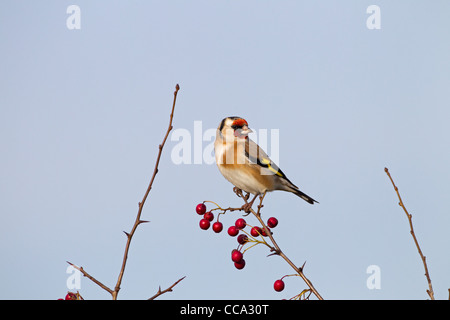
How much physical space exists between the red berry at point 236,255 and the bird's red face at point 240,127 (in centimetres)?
216

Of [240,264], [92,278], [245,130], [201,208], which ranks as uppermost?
[245,130]

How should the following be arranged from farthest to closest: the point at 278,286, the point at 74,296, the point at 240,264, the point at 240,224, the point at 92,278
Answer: the point at 240,264, the point at 240,224, the point at 278,286, the point at 74,296, the point at 92,278

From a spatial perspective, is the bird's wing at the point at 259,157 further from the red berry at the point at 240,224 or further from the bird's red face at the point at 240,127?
the red berry at the point at 240,224

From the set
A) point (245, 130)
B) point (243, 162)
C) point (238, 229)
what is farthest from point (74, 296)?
point (245, 130)

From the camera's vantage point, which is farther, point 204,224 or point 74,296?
point 204,224

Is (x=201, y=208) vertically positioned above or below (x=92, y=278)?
above

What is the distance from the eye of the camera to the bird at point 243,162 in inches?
255

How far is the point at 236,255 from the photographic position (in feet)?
15.2

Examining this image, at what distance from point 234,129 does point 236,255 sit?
A: 7.83ft

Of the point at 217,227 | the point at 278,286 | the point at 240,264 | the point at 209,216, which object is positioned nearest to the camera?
the point at 278,286

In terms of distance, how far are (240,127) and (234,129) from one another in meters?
0.09

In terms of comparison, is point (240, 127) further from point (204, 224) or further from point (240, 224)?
point (240, 224)

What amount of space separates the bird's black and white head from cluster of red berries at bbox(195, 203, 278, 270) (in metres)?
1.69
